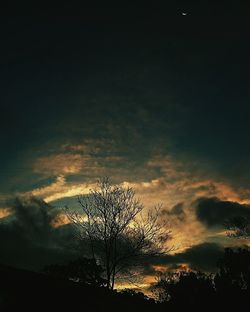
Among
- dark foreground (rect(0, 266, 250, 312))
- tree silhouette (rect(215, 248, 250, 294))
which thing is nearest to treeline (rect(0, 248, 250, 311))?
dark foreground (rect(0, 266, 250, 312))

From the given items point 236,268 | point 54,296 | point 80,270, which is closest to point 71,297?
point 54,296

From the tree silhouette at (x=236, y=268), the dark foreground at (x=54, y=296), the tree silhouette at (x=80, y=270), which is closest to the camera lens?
the dark foreground at (x=54, y=296)

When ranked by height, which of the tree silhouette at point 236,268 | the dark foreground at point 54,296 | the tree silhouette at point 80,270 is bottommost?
the dark foreground at point 54,296

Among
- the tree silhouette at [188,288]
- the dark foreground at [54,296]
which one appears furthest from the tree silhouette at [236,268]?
the dark foreground at [54,296]

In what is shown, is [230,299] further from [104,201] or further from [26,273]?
[26,273]

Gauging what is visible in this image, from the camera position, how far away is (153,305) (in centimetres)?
1894

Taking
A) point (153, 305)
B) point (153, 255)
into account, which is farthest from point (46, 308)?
point (153, 255)

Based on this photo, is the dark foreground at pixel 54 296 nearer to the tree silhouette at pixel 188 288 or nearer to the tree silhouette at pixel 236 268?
the tree silhouette at pixel 188 288

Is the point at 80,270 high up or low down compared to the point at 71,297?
up

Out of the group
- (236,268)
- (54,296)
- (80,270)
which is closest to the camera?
(54,296)

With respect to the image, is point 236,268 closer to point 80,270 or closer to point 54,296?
point 80,270

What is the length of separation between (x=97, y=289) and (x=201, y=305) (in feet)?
38.5

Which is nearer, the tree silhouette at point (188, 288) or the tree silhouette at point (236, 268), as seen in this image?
the tree silhouette at point (188, 288)

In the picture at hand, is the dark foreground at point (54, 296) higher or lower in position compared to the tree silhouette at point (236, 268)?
lower
